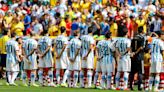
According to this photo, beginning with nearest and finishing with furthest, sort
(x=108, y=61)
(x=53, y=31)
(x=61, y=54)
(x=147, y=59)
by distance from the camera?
(x=108, y=61)
(x=147, y=59)
(x=61, y=54)
(x=53, y=31)

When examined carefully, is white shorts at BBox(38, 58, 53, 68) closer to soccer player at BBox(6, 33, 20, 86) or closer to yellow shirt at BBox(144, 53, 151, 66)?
soccer player at BBox(6, 33, 20, 86)

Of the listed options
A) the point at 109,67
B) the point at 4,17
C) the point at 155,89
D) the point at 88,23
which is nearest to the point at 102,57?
the point at 109,67

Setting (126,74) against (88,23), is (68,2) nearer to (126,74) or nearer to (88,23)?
(88,23)

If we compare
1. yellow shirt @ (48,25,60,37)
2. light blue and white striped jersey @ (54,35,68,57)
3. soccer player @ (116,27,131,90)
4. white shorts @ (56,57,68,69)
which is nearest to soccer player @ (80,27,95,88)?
light blue and white striped jersey @ (54,35,68,57)

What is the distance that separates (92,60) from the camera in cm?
3084

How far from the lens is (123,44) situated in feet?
97.6

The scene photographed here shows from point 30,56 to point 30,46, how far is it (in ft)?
1.35

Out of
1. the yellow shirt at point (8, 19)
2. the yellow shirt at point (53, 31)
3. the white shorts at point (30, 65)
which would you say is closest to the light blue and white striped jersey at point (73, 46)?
the white shorts at point (30, 65)

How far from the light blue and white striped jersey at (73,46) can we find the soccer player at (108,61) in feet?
3.81

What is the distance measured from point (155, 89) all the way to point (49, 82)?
4483 millimetres

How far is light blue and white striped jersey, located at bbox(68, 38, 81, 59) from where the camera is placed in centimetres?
3091

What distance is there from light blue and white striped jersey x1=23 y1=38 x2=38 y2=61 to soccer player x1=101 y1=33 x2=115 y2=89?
3005 mm

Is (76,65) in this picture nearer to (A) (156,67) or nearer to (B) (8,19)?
(A) (156,67)

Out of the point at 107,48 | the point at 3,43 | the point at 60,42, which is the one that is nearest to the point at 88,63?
the point at 107,48
